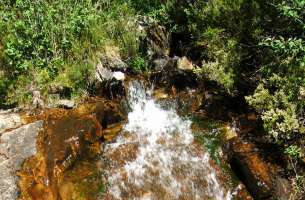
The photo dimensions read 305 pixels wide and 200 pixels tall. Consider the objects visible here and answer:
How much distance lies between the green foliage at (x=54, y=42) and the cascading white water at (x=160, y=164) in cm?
186

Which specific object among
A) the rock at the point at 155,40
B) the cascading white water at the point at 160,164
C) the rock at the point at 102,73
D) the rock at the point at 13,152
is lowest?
the cascading white water at the point at 160,164

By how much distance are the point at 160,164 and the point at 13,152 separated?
267cm

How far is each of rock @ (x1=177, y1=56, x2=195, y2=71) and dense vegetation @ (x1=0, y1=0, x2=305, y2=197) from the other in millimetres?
289

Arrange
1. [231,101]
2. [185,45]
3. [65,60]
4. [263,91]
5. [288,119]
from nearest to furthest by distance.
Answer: [288,119], [263,91], [231,101], [65,60], [185,45]

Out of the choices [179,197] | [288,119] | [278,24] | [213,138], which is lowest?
[179,197]

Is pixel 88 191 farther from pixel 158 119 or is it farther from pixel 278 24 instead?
pixel 278 24

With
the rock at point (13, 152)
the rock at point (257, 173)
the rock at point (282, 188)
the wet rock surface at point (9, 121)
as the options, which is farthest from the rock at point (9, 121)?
the rock at point (282, 188)

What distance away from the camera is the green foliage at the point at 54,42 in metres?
9.02

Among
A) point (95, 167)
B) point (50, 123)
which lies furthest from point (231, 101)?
point (50, 123)

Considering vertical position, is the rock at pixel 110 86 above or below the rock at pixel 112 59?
below

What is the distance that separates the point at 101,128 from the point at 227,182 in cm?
273

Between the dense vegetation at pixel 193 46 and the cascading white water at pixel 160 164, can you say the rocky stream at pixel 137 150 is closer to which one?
the cascading white water at pixel 160 164

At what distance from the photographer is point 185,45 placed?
428 inches

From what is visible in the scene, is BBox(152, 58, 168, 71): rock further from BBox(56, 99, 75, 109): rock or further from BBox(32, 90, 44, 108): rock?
BBox(32, 90, 44, 108): rock
